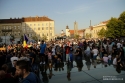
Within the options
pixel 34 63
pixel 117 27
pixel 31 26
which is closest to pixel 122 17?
pixel 117 27

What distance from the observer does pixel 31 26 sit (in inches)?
3696

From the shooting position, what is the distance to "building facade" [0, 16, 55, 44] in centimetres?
9055

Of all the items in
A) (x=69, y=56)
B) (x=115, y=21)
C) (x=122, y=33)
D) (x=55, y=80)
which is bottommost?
(x=55, y=80)

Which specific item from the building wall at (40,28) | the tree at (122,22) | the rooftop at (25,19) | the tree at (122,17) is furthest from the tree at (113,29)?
the rooftop at (25,19)

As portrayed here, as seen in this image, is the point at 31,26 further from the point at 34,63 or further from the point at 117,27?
the point at 34,63

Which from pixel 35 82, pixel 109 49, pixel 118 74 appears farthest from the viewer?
pixel 109 49

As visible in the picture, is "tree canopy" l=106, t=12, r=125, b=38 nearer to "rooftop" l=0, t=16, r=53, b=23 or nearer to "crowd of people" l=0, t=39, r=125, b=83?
"crowd of people" l=0, t=39, r=125, b=83

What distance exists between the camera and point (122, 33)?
170 feet

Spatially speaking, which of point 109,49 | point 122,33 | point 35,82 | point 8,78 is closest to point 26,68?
point 35,82

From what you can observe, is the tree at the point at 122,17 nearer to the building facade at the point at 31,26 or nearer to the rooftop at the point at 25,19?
the building facade at the point at 31,26

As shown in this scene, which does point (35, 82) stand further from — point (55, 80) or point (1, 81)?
point (55, 80)

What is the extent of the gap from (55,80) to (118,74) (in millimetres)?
3056

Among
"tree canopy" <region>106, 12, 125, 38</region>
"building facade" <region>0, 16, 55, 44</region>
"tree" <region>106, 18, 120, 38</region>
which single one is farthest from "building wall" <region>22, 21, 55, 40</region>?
"tree canopy" <region>106, 12, 125, 38</region>

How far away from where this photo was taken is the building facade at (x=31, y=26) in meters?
90.6
